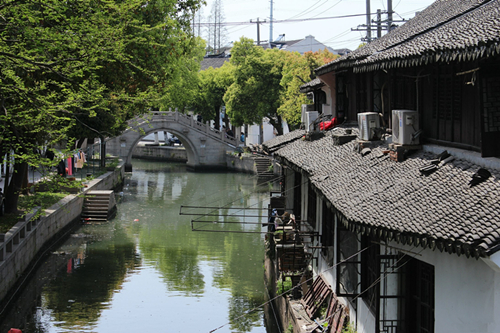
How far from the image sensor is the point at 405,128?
923 cm

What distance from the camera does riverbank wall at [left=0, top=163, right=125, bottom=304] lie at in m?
15.4

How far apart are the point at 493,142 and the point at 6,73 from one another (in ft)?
31.7

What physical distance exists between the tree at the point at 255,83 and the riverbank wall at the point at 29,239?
19.0m

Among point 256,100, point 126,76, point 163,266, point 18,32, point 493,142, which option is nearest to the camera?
point 493,142

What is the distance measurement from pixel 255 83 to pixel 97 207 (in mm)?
19034

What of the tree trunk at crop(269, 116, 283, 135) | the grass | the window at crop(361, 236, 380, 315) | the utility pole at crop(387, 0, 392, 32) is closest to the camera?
the window at crop(361, 236, 380, 315)

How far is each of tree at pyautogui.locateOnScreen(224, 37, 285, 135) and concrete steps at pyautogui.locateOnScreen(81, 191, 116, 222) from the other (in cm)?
1764

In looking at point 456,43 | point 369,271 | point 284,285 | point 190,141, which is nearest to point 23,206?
point 284,285

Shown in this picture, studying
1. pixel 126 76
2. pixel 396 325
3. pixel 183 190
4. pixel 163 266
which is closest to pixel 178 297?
pixel 163 266

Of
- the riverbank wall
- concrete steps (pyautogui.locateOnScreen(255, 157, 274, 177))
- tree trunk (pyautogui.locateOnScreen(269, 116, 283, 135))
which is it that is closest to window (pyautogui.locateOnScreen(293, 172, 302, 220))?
the riverbank wall

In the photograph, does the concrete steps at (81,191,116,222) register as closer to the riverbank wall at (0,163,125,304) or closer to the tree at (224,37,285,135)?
the riverbank wall at (0,163,125,304)

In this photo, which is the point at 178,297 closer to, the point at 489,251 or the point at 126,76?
the point at 126,76

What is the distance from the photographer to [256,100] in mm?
43781

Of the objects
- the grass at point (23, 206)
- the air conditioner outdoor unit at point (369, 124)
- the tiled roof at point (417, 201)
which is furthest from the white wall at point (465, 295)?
the grass at point (23, 206)
